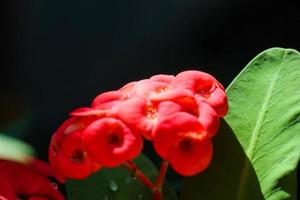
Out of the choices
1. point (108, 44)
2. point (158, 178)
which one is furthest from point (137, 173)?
point (108, 44)

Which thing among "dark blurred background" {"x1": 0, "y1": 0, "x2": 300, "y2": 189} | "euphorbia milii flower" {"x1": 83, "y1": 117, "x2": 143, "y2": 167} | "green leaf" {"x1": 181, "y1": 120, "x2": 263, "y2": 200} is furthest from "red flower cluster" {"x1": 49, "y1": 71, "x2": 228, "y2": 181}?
"dark blurred background" {"x1": 0, "y1": 0, "x2": 300, "y2": 189}

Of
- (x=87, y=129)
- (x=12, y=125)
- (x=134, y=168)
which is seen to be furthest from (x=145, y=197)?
(x=12, y=125)

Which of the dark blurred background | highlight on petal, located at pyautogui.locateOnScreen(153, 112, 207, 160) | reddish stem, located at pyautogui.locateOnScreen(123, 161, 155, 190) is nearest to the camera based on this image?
highlight on petal, located at pyautogui.locateOnScreen(153, 112, 207, 160)

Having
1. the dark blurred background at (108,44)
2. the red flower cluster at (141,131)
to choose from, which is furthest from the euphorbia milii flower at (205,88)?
the dark blurred background at (108,44)

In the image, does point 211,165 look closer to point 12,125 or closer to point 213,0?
point 12,125

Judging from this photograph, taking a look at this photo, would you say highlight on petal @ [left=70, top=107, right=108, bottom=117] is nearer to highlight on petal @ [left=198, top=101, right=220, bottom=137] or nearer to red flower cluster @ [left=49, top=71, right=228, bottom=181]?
red flower cluster @ [left=49, top=71, right=228, bottom=181]

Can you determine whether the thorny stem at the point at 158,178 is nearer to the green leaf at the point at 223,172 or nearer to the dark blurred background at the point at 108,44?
the green leaf at the point at 223,172
